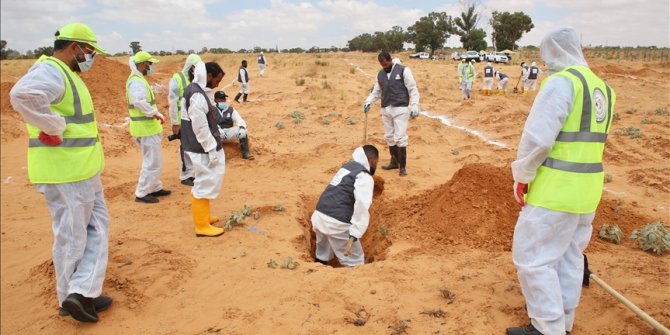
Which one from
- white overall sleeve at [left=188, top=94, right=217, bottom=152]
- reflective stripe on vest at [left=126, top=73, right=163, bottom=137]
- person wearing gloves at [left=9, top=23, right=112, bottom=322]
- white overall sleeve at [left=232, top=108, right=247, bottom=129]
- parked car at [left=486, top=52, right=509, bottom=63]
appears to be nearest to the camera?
person wearing gloves at [left=9, top=23, right=112, bottom=322]

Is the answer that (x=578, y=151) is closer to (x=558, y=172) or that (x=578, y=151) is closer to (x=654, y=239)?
(x=558, y=172)

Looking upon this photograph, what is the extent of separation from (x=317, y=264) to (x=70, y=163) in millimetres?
2284

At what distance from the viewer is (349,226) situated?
4496 mm

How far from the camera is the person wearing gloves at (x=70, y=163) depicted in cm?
301

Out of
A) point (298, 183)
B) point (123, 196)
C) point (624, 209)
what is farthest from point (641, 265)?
point (123, 196)

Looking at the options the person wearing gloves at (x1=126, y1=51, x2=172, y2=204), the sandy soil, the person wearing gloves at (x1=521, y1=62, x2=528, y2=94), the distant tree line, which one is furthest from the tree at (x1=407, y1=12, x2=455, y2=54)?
the person wearing gloves at (x1=126, y1=51, x2=172, y2=204)

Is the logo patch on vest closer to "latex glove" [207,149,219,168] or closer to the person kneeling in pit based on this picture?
"latex glove" [207,149,219,168]

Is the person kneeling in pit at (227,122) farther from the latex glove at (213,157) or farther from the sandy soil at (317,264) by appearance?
the latex glove at (213,157)

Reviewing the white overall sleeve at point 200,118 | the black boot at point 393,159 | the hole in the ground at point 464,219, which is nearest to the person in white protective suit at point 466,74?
the black boot at point 393,159

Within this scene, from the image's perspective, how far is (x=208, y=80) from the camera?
15.8 feet

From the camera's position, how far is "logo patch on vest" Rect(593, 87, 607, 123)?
271 centimetres

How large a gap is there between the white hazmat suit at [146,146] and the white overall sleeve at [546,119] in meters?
4.69

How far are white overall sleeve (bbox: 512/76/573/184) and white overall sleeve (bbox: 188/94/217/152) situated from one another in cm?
316

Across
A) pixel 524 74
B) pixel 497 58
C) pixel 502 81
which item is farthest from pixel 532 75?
pixel 497 58
